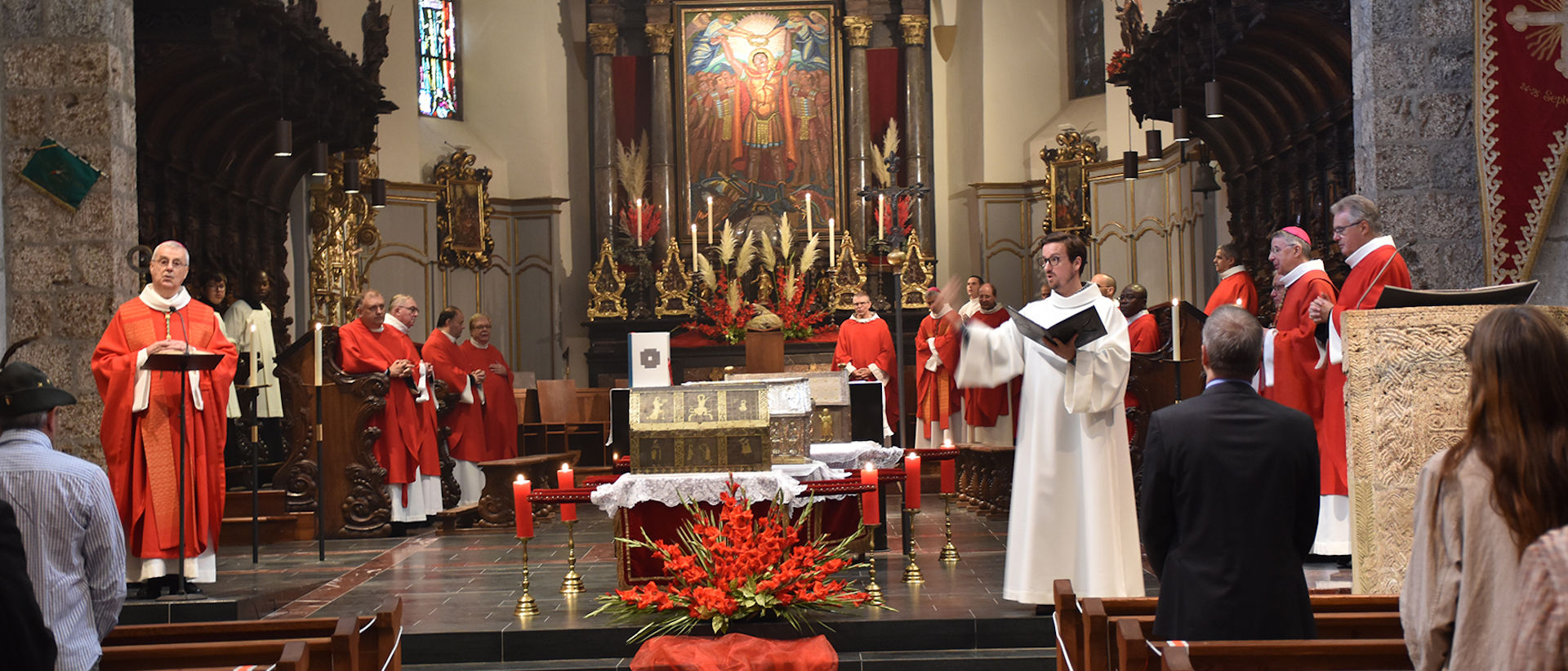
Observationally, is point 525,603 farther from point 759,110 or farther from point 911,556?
point 759,110

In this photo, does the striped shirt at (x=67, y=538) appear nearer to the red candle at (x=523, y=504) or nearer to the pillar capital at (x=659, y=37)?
the red candle at (x=523, y=504)

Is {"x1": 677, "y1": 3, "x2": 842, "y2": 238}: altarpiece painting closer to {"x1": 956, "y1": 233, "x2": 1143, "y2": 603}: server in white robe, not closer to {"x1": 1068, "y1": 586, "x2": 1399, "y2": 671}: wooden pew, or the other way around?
{"x1": 956, "y1": 233, "x2": 1143, "y2": 603}: server in white robe

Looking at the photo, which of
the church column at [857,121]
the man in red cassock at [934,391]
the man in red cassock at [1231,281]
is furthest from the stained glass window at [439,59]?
the man in red cassock at [1231,281]

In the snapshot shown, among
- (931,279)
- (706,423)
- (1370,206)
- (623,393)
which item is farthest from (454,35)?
(1370,206)

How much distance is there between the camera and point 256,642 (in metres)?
3.31

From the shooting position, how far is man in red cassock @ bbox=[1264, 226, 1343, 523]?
22.3 ft

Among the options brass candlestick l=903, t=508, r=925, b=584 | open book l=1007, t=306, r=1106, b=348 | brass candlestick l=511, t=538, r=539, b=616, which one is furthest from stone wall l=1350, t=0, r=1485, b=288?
brass candlestick l=511, t=538, r=539, b=616

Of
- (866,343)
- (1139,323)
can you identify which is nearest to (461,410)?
(866,343)

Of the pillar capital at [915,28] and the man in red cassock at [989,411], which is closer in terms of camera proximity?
the man in red cassock at [989,411]

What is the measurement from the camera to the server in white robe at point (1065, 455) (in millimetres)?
5504

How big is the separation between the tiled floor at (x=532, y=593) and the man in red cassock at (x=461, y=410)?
1424 mm

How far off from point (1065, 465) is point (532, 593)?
115 inches

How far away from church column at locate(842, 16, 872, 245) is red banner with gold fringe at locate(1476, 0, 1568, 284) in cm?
1143

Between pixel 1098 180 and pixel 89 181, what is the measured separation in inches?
474
